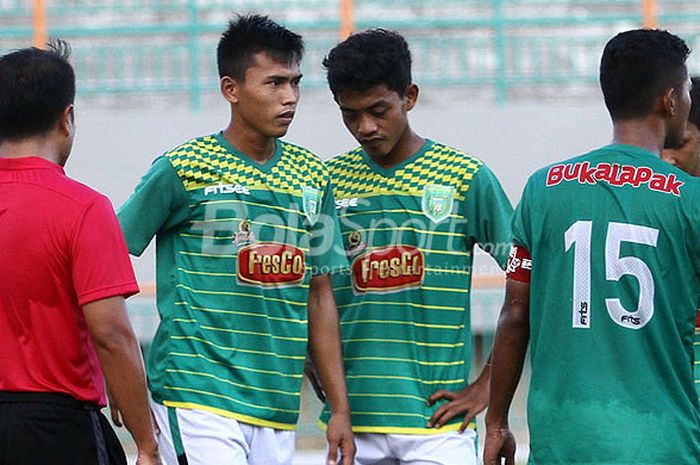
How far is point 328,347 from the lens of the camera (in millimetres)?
5148

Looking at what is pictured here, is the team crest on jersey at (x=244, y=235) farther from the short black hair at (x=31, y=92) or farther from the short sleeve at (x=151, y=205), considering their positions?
the short black hair at (x=31, y=92)

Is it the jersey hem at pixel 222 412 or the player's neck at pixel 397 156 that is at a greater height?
the player's neck at pixel 397 156

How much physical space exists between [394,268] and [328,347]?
39 cm

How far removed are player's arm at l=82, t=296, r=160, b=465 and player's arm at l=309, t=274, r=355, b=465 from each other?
1100mm

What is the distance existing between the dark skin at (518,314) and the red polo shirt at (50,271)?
1132mm

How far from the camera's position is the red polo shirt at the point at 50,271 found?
12.9ft

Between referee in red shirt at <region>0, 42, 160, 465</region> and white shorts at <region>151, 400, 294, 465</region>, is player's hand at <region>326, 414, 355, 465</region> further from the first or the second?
referee in red shirt at <region>0, 42, 160, 465</region>

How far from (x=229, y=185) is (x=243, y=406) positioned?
2.54ft

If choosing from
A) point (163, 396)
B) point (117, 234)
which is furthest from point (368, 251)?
point (117, 234)

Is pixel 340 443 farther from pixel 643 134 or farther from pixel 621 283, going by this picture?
pixel 643 134

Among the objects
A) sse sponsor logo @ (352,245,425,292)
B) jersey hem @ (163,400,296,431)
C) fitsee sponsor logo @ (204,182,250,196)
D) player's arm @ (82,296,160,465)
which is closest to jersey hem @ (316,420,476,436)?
jersey hem @ (163,400,296,431)

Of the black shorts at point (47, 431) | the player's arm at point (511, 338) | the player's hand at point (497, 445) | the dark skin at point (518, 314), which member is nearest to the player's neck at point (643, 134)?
the dark skin at point (518, 314)

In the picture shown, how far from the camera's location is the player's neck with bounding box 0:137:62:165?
412 cm

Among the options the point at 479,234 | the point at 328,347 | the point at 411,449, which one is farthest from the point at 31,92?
the point at 411,449
